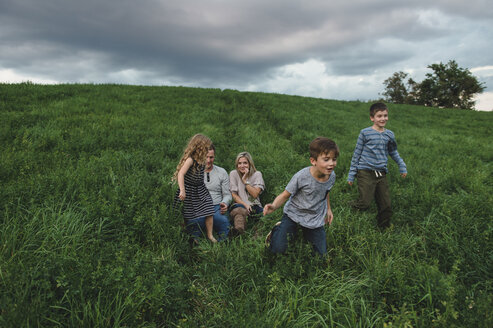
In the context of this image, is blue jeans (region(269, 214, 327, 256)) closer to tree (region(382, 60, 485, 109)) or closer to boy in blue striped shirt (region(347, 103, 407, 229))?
boy in blue striped shirt (region(347, 103, 407, 229))

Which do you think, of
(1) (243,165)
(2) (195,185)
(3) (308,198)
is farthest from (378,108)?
(2) (195,185)

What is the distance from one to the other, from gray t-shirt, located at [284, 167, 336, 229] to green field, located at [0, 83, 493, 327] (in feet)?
1.20

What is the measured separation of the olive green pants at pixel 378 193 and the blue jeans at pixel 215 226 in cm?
226

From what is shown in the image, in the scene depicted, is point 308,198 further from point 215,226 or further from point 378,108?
point 378,108

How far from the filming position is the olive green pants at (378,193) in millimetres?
4129

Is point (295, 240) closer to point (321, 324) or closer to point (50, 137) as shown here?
point (321, 324)

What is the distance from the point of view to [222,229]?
13.6 ft

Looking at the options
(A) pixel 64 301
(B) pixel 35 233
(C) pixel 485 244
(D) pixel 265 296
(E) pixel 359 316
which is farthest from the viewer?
(C) pixel 485 244

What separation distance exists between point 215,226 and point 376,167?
278cm

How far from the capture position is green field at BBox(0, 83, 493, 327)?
2123 mm

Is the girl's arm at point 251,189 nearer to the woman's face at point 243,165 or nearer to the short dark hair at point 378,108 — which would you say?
the woman's face at point 243,165

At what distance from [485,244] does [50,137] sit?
8.00 meters

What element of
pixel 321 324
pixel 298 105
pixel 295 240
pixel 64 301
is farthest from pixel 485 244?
pixel 298 105

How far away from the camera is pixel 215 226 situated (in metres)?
4.23
